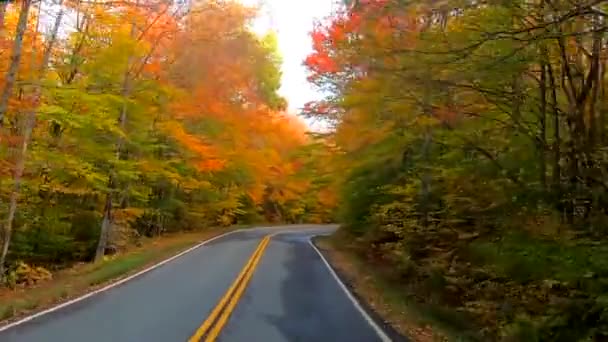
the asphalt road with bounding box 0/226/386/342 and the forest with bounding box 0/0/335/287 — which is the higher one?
the forest with bounding box 0/0/335/287

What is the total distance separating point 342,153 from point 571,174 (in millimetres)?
11975

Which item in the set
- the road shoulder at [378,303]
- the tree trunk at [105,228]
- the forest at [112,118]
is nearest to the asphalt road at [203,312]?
the road shoulder at [378,303]

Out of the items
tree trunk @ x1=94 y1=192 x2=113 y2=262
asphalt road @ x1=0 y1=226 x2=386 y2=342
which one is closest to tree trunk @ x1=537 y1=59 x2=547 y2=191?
asphalt road @ x1=0 y1=226 x2=386 y2=342

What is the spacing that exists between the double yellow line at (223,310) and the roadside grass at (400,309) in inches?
107

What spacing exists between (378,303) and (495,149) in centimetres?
427

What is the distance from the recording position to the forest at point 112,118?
17.5m

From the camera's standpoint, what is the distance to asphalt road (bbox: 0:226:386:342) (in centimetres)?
872

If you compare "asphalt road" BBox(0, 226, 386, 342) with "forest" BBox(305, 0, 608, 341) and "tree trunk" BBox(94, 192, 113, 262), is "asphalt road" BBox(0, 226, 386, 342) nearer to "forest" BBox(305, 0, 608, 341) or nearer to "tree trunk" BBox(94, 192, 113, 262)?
"forest" BBox(305, 0, 608, 341)

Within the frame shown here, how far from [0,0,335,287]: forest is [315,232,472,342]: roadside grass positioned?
8319 millimetres

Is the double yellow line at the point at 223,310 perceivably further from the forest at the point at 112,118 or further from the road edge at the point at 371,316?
the forest at the point at 112,118

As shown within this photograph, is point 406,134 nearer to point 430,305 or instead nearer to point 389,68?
point 430,305

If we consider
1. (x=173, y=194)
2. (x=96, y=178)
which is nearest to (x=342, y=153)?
(x=96, y=178)

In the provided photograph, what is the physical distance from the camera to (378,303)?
13.2m

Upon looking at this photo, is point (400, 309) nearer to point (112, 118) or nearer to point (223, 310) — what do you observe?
point (223, 310)
